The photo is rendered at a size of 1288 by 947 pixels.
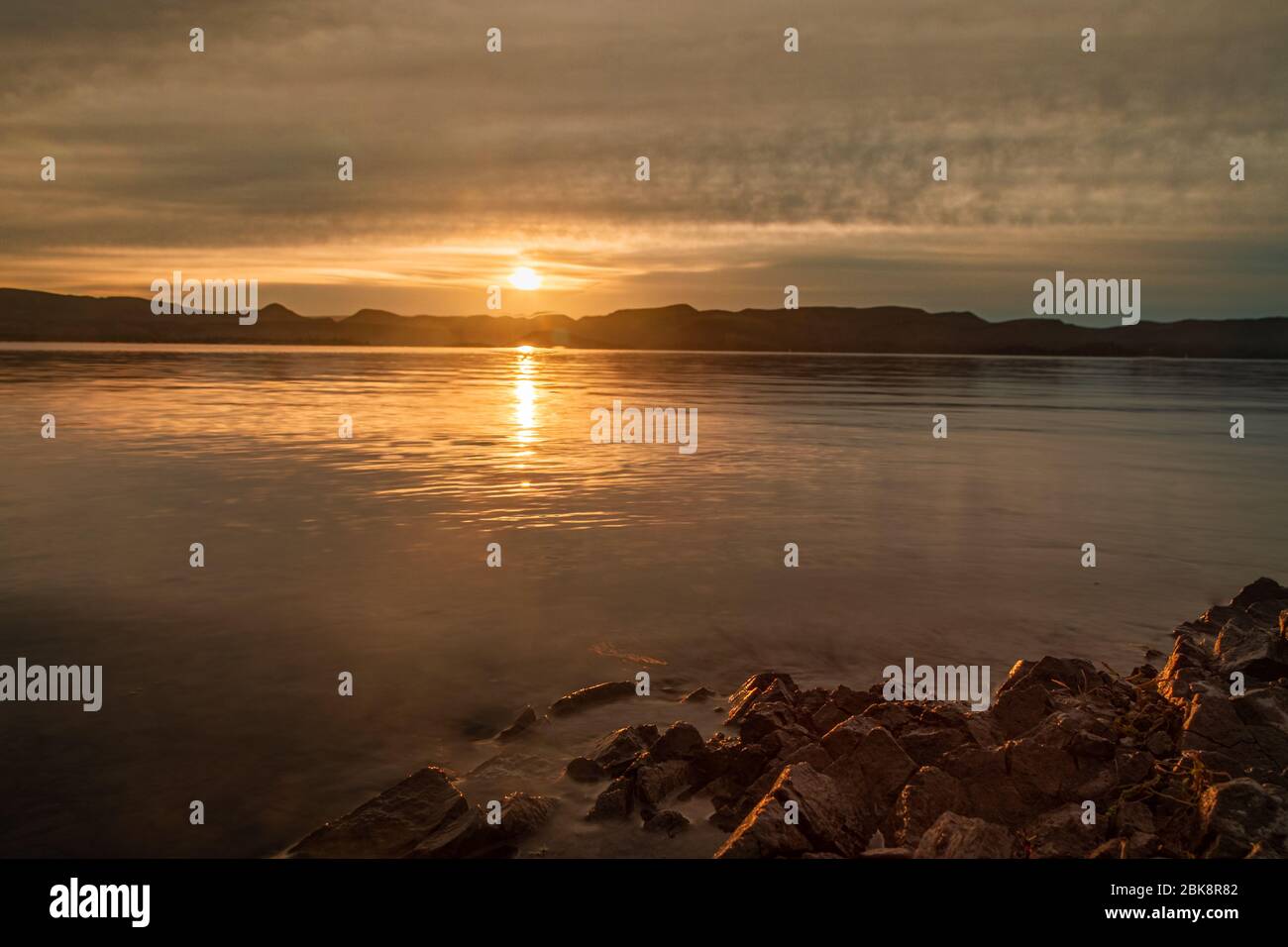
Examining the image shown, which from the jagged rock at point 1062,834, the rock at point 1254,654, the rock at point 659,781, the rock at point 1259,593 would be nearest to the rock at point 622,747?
the rock at point 659,781

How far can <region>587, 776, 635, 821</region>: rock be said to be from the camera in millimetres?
6977

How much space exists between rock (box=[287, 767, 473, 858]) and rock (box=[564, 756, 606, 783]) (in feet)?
3.20

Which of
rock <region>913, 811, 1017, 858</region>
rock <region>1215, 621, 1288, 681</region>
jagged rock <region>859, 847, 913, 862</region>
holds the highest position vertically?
rock <region>1215, 621, 1288, 681</region>

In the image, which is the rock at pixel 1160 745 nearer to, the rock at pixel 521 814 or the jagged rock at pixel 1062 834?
the jagged rock at pixel 1062 834

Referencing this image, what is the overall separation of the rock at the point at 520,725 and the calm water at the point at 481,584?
23 cm

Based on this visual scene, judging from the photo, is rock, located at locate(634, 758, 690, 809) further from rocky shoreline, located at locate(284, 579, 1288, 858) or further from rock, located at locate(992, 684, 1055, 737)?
rock, located at locate(992, 684, 1055, 737)

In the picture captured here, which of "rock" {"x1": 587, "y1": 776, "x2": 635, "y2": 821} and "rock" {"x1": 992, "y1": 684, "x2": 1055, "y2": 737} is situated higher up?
"rock" {"x1": 992, "y1": 684, "x2": 1055, "y2": 737}

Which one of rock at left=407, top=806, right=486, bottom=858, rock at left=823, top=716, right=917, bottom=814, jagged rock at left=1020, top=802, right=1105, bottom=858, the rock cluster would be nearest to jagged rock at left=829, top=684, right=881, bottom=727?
the rock cluster

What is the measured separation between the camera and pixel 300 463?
24.3 m

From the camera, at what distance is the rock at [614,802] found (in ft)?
22.9

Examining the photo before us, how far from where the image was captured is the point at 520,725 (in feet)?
28.7

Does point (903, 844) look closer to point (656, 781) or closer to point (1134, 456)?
point (656, 781)
